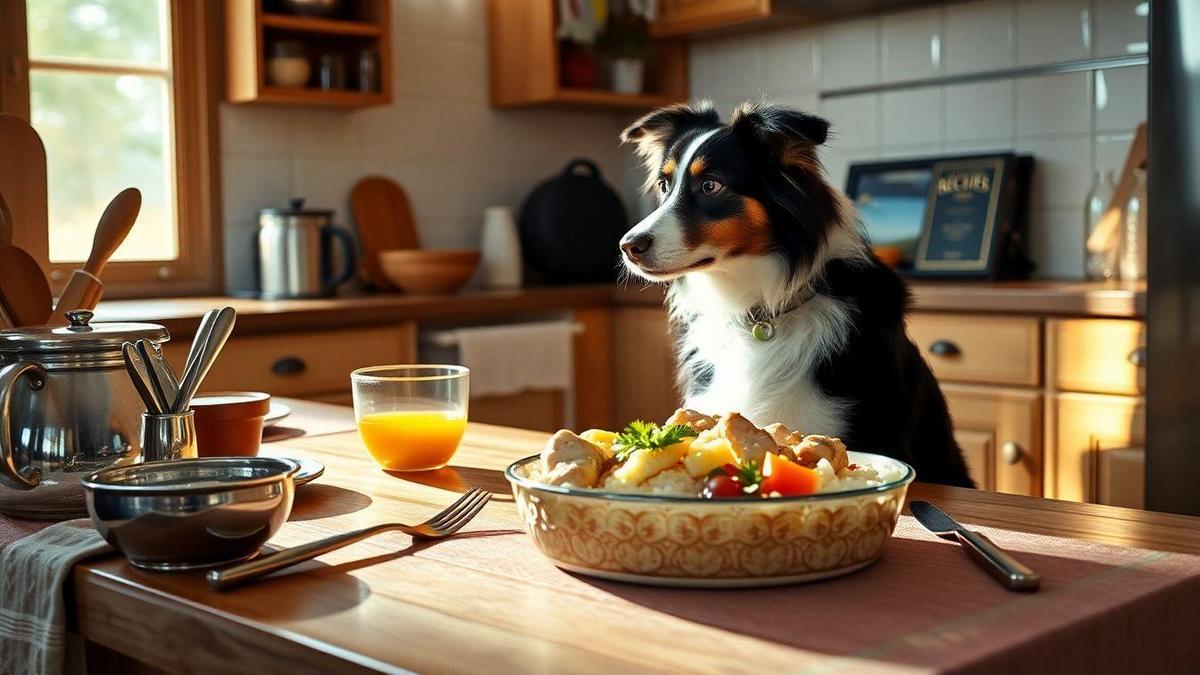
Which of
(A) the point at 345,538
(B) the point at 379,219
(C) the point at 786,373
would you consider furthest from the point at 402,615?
(B) the point at 379,219

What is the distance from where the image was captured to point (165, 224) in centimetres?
371

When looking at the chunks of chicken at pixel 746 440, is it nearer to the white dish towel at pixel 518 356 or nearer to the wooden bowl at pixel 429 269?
the white dish towel at pixel 518 356

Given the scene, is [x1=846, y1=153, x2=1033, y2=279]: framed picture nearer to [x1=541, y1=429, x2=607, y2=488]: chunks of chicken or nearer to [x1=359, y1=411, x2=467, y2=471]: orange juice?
[x1=359, y1=411, x2=467, y2=471]: orange juice

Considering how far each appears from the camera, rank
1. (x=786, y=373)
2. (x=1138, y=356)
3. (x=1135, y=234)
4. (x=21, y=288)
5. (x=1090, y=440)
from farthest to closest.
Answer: (x=1135, y=234)
(x=1090, y=440)
(x=1138, y=356)
(x=786, y=373)
(x=21, y=288)

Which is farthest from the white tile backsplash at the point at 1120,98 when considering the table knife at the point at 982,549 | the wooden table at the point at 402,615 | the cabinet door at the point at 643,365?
the table knife at the point at 982,549

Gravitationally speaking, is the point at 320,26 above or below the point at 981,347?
above

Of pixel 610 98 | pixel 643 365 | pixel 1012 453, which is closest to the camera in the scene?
pixel 1012 453

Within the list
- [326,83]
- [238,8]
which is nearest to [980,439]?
[326,83]

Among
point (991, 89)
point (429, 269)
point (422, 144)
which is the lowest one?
point (429, 269)

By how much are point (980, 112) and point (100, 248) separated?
121 inches

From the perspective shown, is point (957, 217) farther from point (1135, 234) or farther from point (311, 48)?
point (311, 48)

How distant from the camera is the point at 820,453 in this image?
37.2 inches

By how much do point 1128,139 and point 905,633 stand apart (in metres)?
3.12

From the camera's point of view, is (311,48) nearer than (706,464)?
No
